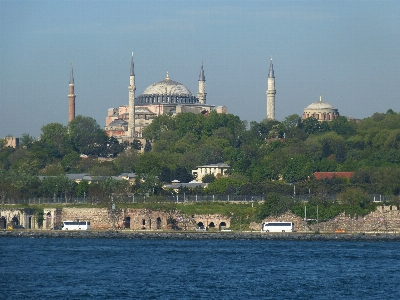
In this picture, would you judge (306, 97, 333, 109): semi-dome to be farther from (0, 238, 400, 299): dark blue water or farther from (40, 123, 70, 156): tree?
(0, 238, 400, 299): dark blue water

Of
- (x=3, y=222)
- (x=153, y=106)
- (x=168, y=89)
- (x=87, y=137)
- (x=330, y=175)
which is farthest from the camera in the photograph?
(x=168, y=89)

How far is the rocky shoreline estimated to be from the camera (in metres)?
74.9

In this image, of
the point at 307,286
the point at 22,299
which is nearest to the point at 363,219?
the point at 307,286

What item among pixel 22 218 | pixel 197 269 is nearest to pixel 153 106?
pixel 22 218

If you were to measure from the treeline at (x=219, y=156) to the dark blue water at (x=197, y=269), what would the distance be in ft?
52.7

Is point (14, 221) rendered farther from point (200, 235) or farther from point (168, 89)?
point (168, 89)

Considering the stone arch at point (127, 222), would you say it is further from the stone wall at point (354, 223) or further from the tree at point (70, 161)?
the tree at point (70, 161)

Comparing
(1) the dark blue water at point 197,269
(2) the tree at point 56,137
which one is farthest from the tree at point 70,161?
(1) the dark blue water at point 197,269

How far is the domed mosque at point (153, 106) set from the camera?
5556 inches

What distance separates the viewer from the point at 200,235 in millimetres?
77000

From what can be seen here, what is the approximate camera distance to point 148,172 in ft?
337

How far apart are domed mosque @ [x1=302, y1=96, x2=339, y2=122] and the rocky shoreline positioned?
7187 centimetres

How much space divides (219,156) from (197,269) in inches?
2257

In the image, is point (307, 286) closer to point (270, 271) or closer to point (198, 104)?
point (270, 271)
